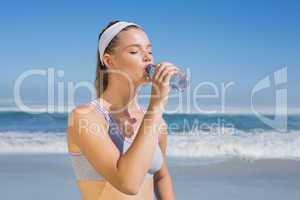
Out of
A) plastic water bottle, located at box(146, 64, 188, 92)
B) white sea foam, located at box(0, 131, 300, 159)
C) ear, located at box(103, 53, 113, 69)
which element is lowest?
white sea foam, located at box(0, 131, 300, 159)

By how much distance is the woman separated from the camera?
145 centimetres

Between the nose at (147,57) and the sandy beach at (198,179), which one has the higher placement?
the nose at (147,57)

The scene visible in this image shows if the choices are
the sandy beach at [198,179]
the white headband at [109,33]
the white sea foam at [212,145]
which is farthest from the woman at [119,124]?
the white sea foam at [212,145]

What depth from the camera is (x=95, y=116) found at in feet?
5.27

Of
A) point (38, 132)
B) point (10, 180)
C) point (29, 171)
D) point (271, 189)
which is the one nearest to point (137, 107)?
point (271, 189)

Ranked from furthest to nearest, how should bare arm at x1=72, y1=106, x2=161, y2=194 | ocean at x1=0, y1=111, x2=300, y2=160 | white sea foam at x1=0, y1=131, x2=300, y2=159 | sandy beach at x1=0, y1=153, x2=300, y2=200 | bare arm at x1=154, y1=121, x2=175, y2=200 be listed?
1. ocean at x1=0, y1=111, x2=300, y2=160
2. white sea foam at x1=0, y1=131, x2=300, y2=159
3. sandy beach at x1=0, y1=153, x2=300, y2=200
4. bare arm at x1=154, y1=121, x2=175, y2=200
5. bare arm at x1=72, y1=106, x2=161, y2=194

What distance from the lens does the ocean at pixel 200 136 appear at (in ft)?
31.6

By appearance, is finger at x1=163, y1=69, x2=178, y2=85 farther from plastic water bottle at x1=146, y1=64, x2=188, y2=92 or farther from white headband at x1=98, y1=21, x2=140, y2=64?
white headband at x1=98, y1=21, x2=140, y2=64

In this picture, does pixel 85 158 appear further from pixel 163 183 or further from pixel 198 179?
pixel 198 179

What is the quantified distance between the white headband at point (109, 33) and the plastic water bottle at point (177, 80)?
0.19 meters

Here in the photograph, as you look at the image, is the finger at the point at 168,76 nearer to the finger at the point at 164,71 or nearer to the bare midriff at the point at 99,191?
the finger at the point at 164,71

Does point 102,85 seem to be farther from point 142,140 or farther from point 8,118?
point 8,118

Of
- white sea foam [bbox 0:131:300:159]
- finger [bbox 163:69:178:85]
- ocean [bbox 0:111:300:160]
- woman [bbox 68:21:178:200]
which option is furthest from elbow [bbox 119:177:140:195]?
white sea foam [bbox 0:131:300:159]

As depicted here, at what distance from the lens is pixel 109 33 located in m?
1.69
